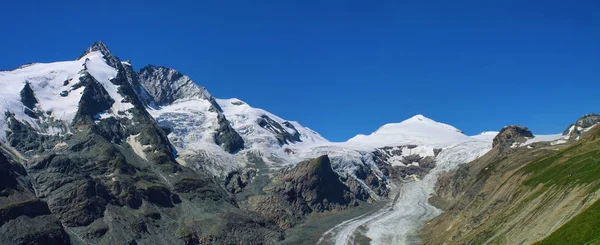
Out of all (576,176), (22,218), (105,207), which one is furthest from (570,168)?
(105,207)

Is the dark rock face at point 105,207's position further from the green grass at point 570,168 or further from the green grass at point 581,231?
the green grass at point 581,231

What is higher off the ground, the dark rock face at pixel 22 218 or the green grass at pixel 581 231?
the dark rock face at pixel 22 218

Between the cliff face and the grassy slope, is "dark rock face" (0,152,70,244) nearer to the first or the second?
the cliff face

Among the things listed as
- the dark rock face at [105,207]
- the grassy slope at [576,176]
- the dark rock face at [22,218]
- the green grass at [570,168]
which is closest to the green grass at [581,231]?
the grassy slope at [576,176]

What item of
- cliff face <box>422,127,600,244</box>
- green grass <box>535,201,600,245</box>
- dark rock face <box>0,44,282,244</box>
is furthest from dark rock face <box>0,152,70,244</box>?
green grass <box>535,201,600,245</box>

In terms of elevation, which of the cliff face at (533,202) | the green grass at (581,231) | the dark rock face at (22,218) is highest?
the dark rock face at (22,218)

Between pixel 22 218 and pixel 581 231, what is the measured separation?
131711 mm

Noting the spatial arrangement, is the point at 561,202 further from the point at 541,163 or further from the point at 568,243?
the point at 541,163

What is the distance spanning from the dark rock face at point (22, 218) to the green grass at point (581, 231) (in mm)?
120261

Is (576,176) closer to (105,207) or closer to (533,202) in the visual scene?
(533,202)

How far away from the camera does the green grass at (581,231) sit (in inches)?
2066

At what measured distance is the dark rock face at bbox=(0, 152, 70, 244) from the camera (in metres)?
128

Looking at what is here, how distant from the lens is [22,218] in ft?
439

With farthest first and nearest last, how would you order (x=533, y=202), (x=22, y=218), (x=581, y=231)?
(x=22, y=218) → (x=533, y=202) → (x=581, y=231)
